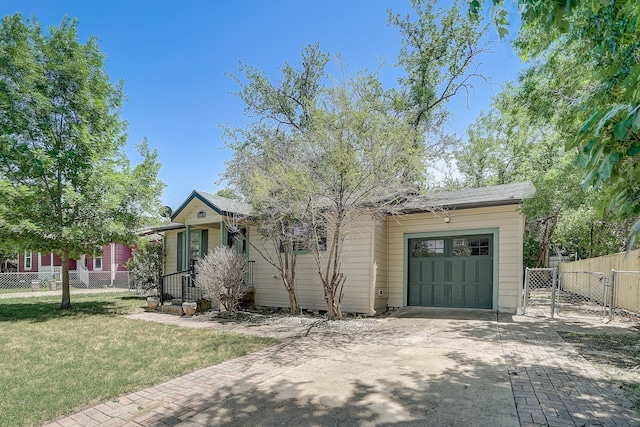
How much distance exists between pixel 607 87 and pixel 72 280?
1046 inches

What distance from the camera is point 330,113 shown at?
739 centimetres

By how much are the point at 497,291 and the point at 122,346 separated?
8.91m

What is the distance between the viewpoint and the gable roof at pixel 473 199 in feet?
29.8

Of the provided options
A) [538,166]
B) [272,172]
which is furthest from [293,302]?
[538,166]

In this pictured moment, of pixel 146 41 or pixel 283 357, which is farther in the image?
pixel 146 41

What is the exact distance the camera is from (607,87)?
293cm

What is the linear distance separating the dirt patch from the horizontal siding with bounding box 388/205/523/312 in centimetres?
210

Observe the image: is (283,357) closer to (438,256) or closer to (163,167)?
(438,256)

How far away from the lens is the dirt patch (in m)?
4.25

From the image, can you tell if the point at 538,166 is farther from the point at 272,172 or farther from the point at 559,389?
the point at 559,389

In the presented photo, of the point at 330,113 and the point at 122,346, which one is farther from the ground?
the point at 330,113

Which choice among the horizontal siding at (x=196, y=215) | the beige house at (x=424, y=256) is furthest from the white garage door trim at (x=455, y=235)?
the horizontal siding at (x=196, y=215)

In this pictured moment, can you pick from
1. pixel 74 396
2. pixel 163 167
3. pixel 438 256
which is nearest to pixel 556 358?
pixel 438 256

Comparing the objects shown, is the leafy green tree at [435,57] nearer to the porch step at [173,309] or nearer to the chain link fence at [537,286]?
the chain link fence at [537,286]
